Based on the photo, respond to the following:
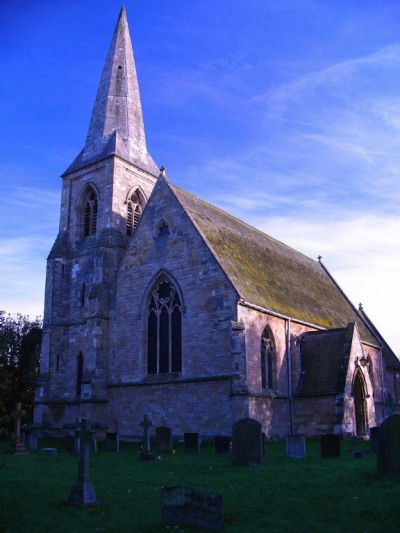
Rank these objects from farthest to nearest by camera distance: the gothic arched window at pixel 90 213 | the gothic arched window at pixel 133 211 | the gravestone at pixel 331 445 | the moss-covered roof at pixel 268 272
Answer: the gothic arched window at pixel 90 213, the gothic arched window at pixel 133 211, the moss-covered roof at pixel 268 272, the gravestone at pixel 331 445

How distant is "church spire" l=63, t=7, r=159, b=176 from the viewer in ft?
106

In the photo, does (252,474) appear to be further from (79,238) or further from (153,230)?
(79,238)

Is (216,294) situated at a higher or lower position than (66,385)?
higher

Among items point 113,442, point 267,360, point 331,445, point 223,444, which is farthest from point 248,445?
point 267,360

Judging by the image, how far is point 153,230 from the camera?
25.9 meters

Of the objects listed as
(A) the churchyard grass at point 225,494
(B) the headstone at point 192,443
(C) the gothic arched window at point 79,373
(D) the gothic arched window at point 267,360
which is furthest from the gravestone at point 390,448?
(C) the gothic arched window at point 79,373

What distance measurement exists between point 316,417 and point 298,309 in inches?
229

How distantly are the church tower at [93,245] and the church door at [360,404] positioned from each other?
1163cm

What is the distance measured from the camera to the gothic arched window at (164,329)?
23906 mm

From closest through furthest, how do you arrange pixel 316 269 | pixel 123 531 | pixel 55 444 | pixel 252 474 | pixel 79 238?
pixel 123 531
pixel 252 474
pixel 55 444
pixel 79 238
pixel 316 269

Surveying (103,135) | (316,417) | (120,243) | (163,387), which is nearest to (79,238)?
(120,243)

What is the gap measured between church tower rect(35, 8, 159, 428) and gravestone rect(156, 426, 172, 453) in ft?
21.2

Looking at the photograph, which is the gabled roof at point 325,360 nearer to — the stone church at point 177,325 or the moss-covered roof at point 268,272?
the stone church at point 177,325

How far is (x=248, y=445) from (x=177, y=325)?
10.2 meters
